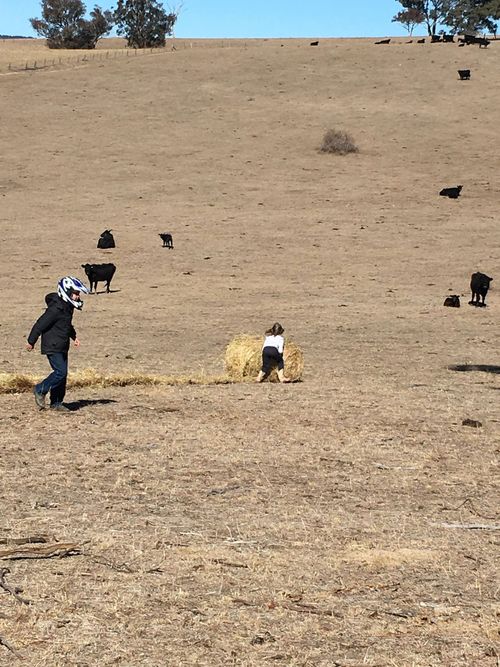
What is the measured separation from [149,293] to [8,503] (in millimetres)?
22136

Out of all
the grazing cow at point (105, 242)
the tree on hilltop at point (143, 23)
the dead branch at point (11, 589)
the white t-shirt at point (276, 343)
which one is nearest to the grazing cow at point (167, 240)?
the grazing cow at point (105, 242)

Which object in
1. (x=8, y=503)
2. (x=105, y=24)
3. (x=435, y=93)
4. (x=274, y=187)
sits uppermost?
(x=105, y=24)

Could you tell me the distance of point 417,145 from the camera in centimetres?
5869

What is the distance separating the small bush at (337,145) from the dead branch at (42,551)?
50266mm

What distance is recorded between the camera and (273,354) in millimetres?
18375

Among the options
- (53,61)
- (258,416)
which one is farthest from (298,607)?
(53,61)

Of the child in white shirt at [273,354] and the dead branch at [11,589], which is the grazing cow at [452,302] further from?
the dead branch at [11,589]

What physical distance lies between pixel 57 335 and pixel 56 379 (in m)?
0.59

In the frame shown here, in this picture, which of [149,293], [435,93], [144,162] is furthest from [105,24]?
[149,293]

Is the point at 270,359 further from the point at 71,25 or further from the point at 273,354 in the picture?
the point at 71,25

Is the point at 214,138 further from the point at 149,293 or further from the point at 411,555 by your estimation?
the point at 411,555

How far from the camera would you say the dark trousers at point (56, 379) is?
14508 mm

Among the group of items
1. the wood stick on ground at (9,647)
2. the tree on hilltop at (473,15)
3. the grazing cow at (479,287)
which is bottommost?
the wood stick on ground at (9,647)

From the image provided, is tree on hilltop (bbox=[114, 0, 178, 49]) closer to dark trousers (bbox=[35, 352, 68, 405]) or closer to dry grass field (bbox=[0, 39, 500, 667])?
dry grass field (bbox=[0, 39, 500, 667])
